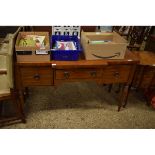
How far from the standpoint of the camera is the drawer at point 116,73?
5.12 ft

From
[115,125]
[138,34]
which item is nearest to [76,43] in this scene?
[115,125]

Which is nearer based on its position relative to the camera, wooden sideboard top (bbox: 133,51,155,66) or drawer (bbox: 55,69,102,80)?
drawer (bbox: 55,69,102,80)

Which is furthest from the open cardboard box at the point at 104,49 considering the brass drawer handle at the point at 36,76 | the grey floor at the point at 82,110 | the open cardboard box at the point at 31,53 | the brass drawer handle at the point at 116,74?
the grey floor at the point at 82,110

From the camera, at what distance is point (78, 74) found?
152 centimetres

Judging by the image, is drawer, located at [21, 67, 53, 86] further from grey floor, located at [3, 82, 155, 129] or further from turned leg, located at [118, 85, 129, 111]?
turned leg, located at [118, 85, 129, 111]

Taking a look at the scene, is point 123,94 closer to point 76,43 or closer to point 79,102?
point 79,102

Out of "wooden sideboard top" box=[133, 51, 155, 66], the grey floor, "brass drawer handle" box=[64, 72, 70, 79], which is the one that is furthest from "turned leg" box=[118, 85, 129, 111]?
"brass drawer handle" box=[64, 72, 70, 79]

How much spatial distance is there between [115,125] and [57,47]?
94 centimetres

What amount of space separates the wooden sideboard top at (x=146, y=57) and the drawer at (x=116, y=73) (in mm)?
292

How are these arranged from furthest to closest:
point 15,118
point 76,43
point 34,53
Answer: point 15,118
point 76,43
point 34,53

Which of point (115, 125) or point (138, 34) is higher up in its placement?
point (138, 34)

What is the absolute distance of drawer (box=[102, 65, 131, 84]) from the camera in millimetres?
1560

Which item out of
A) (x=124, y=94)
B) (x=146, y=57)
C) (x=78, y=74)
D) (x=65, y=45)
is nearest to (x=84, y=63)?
(x=78, y=74)
